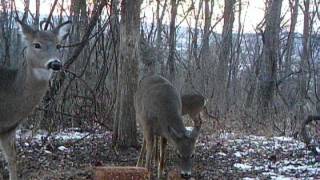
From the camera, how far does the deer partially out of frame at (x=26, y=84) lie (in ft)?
22.2

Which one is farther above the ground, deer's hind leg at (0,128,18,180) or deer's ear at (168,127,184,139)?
deer's ear at (168,127,184,139)

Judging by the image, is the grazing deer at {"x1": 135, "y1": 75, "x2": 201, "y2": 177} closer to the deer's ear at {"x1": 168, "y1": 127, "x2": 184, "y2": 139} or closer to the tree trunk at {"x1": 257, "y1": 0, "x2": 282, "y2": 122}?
the deer's ear at {"x1": 168, "y1": 127, "x2": 184, "y2": 139}

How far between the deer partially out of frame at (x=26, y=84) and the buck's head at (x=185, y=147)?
1740 millimetres

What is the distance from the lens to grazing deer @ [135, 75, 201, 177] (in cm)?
722

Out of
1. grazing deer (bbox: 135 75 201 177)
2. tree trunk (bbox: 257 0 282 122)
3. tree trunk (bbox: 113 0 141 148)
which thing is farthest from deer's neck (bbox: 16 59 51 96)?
tree trunk (bbox: 257 0 282 122)

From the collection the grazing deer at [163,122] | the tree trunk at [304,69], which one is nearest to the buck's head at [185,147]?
the grazing deer at [163,122]

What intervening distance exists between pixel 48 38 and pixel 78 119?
4881mm

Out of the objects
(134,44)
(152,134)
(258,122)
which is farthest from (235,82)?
(152,134)

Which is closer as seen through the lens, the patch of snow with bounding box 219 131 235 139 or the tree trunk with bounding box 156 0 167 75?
the patch of snow with bounding box 219 131 235 139

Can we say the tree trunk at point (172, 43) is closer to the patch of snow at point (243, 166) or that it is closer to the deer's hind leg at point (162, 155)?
the patch of snow at point (243, 166)

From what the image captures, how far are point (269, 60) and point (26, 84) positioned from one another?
43.6ft

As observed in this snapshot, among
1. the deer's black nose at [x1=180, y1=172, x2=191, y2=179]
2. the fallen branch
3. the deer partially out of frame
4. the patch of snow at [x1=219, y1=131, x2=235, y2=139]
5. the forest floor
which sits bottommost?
the patch of snow at [x1=219, y1=131, x2=235, y2=139]

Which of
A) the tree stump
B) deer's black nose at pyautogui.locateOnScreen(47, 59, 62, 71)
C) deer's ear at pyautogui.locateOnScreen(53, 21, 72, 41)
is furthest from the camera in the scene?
deer's ear at pyautogui.locateOnScreen(53, 21, 72, 41)

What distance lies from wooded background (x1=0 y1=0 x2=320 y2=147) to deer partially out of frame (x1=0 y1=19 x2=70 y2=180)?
2.37 meters
